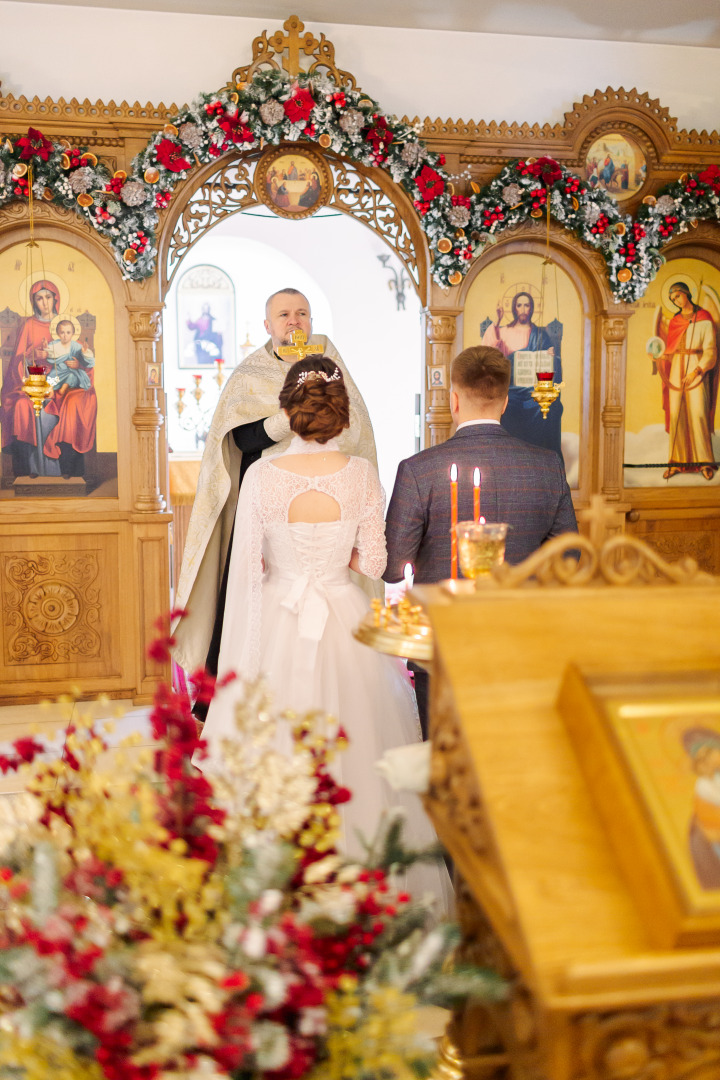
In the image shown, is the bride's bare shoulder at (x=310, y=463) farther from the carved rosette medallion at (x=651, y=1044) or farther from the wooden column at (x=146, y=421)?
the wooden column at (x=146, y=421)

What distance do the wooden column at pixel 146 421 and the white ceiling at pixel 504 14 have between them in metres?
2.02

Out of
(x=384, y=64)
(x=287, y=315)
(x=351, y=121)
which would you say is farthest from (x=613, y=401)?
(x=287, y=315)

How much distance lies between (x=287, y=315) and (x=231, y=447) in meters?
0.78

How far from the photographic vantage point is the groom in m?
3.51

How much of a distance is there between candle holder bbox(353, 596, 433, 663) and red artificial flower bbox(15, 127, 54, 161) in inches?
179

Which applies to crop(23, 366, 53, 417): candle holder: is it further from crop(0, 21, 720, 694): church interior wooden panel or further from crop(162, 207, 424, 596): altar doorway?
crop(162, 207, 424, 596): altar doorway

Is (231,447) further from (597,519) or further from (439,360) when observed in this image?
(597,519)

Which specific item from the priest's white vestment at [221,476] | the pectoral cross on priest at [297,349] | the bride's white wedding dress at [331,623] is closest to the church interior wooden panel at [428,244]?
the priest's white vestment at [221,476]

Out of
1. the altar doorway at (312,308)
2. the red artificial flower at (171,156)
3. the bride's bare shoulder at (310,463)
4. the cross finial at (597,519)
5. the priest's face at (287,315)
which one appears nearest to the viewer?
the cross finial at (597,519)

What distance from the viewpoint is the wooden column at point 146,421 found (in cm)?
629

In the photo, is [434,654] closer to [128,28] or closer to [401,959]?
[401,959]

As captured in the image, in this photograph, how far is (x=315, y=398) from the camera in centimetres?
352

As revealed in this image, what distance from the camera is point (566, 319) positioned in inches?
269

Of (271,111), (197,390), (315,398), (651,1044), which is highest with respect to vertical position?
(271,111)
